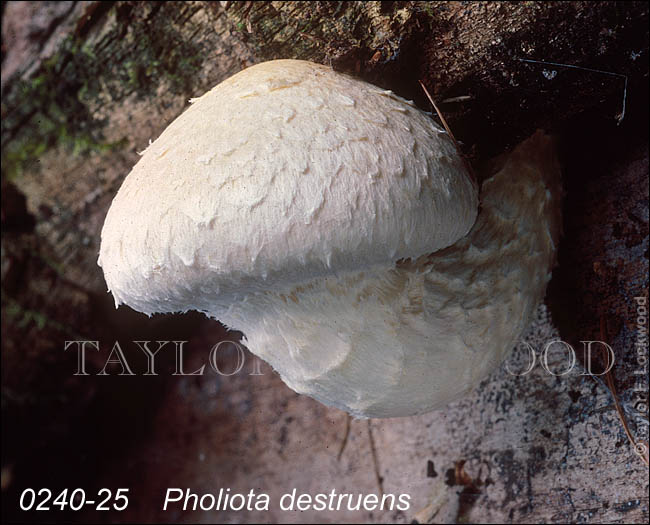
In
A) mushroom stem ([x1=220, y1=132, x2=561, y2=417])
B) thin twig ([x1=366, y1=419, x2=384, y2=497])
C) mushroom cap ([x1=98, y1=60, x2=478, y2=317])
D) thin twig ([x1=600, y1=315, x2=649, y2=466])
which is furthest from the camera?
thin twig ([x1=366, y1=419, x2=384, y2=497])

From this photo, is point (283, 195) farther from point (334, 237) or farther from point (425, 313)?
point (425, 313)

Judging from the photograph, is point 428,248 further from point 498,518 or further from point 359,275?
point 498,518

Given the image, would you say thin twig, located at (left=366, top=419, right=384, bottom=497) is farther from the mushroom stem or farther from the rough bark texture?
the mushroom stem

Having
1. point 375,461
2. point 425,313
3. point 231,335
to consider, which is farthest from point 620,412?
point 231,335

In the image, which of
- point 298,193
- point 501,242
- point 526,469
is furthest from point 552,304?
point 298,193

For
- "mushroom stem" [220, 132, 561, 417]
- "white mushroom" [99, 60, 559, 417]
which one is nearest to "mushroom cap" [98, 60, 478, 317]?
"white mushroom" [99, 60, 559, 417]

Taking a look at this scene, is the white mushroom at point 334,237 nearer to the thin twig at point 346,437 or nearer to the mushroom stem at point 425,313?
the mushroom stem at point 425,313

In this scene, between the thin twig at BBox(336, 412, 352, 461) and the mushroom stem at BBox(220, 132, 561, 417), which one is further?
the thin twig at BBox(336, 412, 352, 461)

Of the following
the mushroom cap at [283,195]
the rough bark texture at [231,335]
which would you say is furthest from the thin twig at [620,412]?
the mushroom cap at [283,195]
